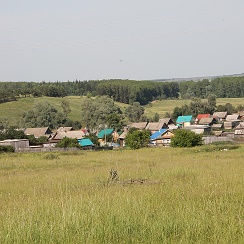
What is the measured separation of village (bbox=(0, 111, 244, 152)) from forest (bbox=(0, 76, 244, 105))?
4713 cm

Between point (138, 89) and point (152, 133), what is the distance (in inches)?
2974

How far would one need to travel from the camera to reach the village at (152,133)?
58.3 m

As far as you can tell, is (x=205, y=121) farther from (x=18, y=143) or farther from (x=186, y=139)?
(x=186, y=139)

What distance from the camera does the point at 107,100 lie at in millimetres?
94812

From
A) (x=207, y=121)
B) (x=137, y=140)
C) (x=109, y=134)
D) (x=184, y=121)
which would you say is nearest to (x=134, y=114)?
(x=184, y=121)

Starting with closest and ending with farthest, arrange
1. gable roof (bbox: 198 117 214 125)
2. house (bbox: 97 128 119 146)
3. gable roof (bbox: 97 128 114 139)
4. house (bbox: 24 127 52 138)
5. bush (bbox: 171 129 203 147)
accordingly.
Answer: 1. bush (bbox: 171 129 203 147)
2. house (bbox: 97 128 119 146)
3. gable roof (bbox: 97 128 114 139)
4. house (bbox: 24 127 52 138)
5. gable roof (bbox: 198 117 214 125)

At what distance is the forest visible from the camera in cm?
14395

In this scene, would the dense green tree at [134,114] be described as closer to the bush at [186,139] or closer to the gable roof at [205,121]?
the gable roof at [205,121]

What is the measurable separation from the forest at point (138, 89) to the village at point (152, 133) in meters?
47.1

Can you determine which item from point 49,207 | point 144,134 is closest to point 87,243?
point 49,207

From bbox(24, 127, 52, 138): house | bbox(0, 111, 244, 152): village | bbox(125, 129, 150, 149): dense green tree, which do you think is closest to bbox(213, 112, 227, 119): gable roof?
bbox(0, 111, 244, 152): village

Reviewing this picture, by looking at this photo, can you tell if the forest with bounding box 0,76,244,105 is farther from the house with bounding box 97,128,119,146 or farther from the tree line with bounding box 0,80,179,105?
the house with bounding box 97,128,119,146

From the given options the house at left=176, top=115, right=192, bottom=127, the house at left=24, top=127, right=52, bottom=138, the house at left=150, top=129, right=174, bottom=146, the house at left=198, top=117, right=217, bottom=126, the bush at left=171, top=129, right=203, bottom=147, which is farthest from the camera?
the house at left=176, top=115, right=192, bottom=127

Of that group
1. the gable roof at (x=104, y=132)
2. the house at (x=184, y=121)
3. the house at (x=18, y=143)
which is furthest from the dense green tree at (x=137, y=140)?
the house at (x=184, y=121)
